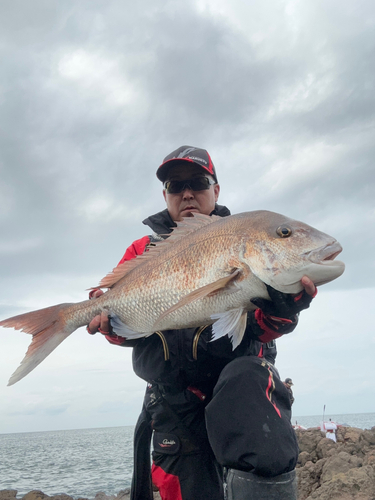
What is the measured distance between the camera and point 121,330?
2881mm

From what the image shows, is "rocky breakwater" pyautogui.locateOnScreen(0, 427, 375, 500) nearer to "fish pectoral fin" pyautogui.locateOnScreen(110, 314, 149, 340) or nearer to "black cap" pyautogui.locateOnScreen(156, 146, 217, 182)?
"fish pectoral fin" pyautogui.locateOnScreen(110, 314, 149, 340)

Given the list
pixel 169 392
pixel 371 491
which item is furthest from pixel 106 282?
pixel 371 491

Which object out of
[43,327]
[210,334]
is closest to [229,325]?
[210,334]

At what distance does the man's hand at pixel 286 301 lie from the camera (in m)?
2.35

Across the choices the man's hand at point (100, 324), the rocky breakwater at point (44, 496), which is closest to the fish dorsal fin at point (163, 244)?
the man's hand at point (100, 324)

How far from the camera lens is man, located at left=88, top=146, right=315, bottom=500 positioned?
290 centimetres

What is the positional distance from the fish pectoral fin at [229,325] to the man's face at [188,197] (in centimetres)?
159

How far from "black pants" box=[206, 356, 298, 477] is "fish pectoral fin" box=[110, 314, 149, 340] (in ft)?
2.39

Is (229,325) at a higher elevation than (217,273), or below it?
below

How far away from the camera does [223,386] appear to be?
2508 millimetres

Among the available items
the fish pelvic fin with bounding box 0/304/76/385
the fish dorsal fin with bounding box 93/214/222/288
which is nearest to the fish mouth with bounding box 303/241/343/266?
the fish dorsal fin with bounding box 93/214/222/288

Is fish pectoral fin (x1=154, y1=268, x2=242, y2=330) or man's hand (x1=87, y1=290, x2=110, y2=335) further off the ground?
fish pectoral fin (x1=154, y1=268, x2=242, y2=330)

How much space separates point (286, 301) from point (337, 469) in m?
4.55

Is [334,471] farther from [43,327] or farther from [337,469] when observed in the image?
[43,327]
